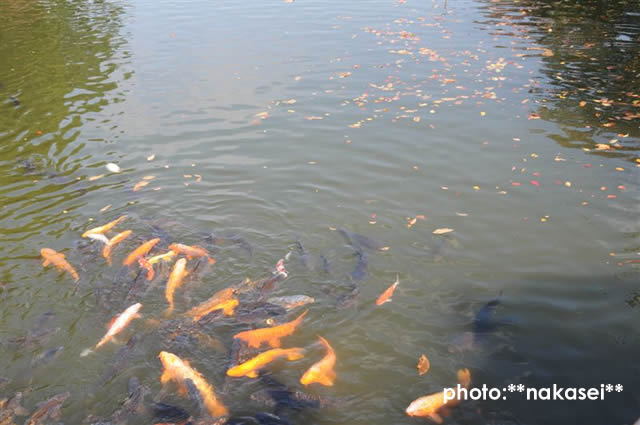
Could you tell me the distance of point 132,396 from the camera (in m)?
4.57

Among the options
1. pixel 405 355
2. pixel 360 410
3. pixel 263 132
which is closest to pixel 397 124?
pixel 263 132

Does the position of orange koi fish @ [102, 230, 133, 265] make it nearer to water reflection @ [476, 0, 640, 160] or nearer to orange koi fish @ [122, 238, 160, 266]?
orange koi fish @ [122, 238, 160, 266]

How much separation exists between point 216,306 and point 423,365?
7.67 ft

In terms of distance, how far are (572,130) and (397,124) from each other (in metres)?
3.20

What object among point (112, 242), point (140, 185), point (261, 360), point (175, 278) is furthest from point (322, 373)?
point (140, 185)

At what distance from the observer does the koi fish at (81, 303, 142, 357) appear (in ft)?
17.2

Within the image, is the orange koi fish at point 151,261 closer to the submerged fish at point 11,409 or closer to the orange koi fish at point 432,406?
the submerged fish at point 11,409

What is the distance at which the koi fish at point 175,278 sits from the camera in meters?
5.77

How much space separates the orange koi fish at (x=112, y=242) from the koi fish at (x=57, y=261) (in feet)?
1.37

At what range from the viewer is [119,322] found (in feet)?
17.4

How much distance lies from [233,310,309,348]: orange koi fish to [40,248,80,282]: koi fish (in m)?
2.56

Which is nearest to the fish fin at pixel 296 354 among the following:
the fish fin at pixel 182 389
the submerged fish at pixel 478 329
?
the fish fin at pixel 182 389

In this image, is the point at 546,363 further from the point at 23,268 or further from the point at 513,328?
the point at 23,268

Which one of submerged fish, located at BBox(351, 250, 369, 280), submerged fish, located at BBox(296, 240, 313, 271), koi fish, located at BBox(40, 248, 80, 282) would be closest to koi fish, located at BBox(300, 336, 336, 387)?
submerged fish, located at BBox(351, 250, 369, 280)
